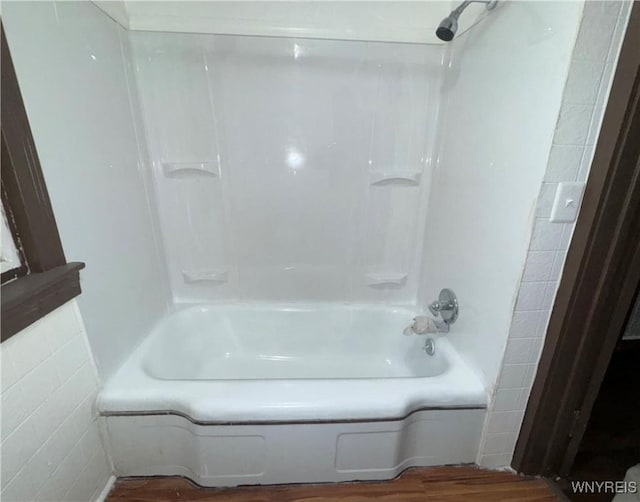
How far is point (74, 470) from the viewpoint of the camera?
38.2 inches

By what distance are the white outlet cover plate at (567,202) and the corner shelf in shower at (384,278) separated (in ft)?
3.04

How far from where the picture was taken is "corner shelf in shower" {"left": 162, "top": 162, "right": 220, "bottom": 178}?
1.53m

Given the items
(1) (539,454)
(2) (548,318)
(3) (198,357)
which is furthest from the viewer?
(3) (198,357)

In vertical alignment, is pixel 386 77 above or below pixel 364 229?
above

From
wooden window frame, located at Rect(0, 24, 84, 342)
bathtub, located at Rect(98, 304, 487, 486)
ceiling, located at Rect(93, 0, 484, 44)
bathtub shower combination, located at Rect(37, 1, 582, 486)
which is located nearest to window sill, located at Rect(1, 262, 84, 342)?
wooden window frame, located at Rect(0, 24, 84, 342)

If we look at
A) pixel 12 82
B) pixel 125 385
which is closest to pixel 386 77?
pixel 12 82

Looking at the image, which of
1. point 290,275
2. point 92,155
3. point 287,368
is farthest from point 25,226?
point 287,368

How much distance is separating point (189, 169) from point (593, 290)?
1648 millimetres

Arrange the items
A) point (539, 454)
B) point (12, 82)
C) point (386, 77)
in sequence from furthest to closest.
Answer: point (386, 77)
point (539, 454)
point (12, 82)

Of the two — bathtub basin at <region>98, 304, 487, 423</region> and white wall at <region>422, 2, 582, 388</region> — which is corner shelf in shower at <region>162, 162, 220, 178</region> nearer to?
bathtub basin at <region>98, 304, 487, 423</region>

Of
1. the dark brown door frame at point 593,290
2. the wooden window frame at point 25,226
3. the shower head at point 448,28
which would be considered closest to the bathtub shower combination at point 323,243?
the shower head at point 448,28

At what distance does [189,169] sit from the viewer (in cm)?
154

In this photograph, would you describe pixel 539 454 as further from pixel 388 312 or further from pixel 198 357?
pixel 198 357

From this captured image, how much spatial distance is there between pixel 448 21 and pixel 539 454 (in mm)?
1591
